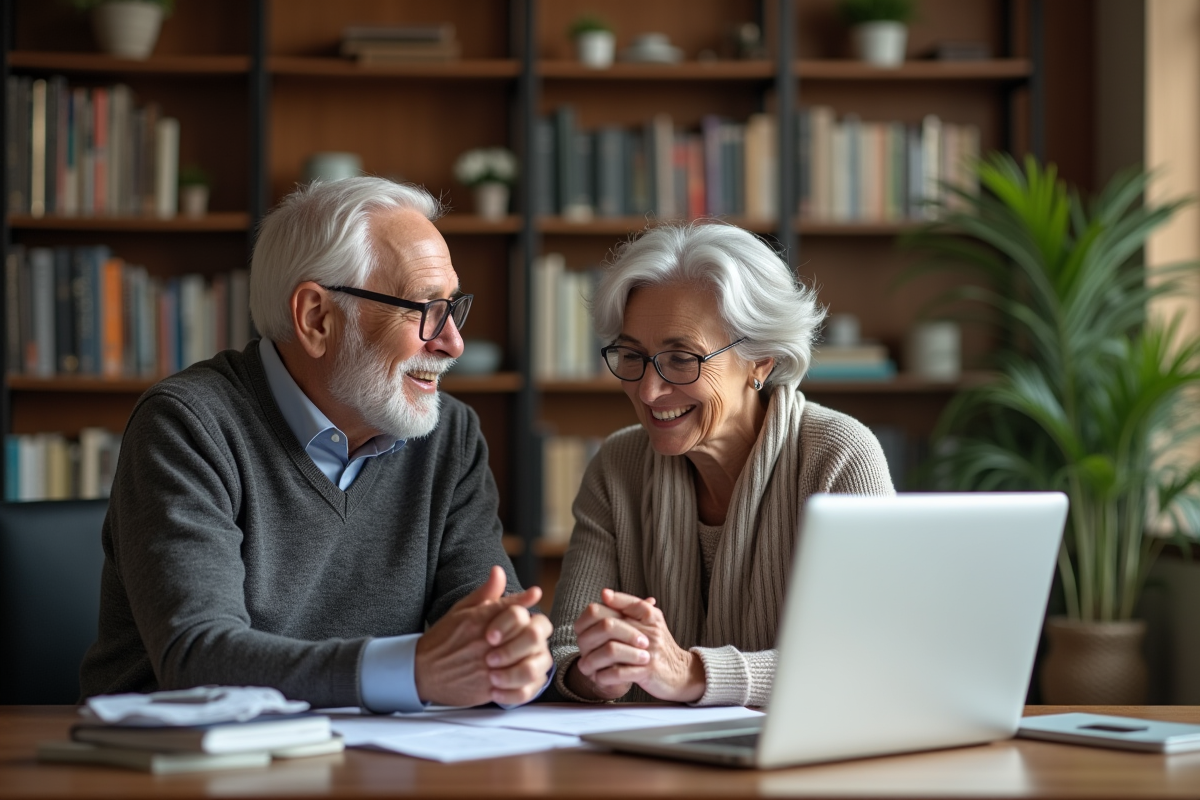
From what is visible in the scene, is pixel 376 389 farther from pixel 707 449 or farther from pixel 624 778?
pixel 624 778

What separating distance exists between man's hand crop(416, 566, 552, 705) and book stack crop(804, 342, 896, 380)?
8.46ft

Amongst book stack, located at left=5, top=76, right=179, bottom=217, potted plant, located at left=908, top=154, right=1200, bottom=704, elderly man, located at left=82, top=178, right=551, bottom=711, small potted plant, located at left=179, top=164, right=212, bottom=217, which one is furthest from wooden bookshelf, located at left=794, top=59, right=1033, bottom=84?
elderly man, located at left=82, top=178, right=551, bottom=711

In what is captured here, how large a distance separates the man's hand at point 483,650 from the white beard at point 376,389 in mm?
489

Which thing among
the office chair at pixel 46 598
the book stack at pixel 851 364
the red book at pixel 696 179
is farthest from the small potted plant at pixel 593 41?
the office chair at pixel 46 598

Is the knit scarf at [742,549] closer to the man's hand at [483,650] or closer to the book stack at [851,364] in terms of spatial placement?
the man's hand at [483,650]

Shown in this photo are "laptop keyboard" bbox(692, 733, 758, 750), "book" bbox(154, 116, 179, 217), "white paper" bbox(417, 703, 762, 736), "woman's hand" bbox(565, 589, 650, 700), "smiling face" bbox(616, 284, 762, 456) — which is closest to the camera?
"laptop keyboard" bbox(692, 733, 758, 750)

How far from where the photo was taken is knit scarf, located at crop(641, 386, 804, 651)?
6.10 ft

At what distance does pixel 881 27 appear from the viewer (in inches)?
152

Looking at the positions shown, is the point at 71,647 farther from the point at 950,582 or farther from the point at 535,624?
the point at 950,582

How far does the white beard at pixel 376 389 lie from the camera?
183 cm

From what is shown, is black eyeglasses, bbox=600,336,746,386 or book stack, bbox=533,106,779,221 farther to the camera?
book stack, bbox=533,106,779,221

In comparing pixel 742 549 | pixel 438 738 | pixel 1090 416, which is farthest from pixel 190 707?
pixel 1090 416

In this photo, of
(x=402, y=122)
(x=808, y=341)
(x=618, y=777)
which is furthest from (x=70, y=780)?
(x=402, y=122)

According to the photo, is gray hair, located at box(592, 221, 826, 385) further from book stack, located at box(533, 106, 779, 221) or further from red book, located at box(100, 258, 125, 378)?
red book, located at box(100, 258, 125, 378)
